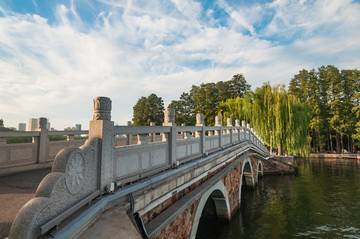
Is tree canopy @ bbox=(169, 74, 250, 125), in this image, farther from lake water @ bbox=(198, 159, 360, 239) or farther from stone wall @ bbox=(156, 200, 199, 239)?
stone wall @ bbox=(156, 200, 199, 239)

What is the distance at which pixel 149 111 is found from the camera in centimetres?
3738

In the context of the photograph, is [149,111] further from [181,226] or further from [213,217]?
[181,226]

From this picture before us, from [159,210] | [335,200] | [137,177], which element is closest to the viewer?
[137,177]

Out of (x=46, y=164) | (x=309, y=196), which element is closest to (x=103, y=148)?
(x=46, y=164)

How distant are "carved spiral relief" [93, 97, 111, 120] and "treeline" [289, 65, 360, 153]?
128 feet

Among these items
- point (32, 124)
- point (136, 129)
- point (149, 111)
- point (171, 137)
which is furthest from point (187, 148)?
point (149, 111)

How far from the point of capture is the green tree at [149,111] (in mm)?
37000

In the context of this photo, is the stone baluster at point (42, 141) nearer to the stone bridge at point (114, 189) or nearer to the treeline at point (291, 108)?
the stone bridge at point (114, 189)

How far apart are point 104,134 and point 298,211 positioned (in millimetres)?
14128

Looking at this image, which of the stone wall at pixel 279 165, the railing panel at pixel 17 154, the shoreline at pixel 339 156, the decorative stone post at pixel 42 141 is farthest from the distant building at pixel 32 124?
the shoreline at pixel 339 156

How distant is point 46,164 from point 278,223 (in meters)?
11.5

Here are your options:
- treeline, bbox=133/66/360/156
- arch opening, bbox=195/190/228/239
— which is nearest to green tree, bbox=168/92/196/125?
treeline, bbox=133/66/360/156

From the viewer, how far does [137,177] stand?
3391mm

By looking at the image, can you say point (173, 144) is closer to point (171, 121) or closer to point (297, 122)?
point (171, 121)
